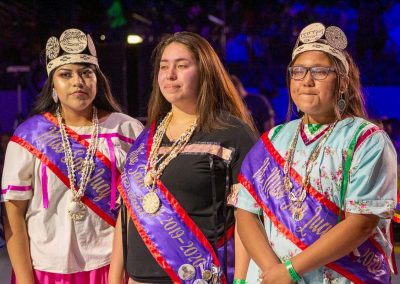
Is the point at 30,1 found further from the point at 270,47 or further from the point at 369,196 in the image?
the point at 369,196

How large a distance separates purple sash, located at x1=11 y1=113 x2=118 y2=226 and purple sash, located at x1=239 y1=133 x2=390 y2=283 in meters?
0.73

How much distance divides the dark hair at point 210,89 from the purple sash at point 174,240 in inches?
9.9

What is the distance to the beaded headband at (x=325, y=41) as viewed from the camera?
2.01 m

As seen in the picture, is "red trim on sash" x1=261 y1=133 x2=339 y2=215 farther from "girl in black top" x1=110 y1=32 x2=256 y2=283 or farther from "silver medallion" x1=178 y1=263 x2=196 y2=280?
"silver medallion" x1=178 y1=263 x2=196 y2=280

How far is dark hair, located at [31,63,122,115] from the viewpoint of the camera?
271 centimetres

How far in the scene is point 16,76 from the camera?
316 inches

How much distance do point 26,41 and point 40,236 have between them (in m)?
6.20

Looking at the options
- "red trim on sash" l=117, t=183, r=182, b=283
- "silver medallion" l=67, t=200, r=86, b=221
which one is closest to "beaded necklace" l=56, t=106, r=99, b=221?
"silver medallion" l=67, t=200, r=86, b=221

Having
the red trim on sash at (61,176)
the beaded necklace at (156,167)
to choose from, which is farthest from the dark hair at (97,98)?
the beaded necklace at (156,167)

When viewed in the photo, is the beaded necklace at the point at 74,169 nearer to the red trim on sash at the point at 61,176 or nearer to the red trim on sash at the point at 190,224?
the red trim on sash at the point at 61,176

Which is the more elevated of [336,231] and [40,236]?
[336,231]

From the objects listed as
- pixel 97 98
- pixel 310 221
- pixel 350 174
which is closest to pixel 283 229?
pixel 310 221

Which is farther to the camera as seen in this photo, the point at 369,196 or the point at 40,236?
the point at 40,236

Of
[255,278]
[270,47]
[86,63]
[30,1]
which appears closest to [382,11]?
[270,47]
